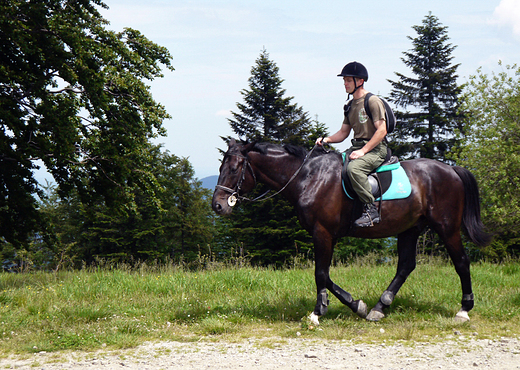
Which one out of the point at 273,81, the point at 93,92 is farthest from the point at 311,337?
the point at 273,81

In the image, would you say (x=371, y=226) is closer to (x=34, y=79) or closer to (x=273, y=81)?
(x=34, y=79)

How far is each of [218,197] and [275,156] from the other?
103cm

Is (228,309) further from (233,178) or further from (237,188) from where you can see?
(233,178)

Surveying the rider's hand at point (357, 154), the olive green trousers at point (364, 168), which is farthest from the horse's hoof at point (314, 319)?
the rider's hand at point (357, 154)

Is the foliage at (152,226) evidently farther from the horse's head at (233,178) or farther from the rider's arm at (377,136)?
the rider's arm at (377,136)

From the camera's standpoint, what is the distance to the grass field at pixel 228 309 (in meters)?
5.82

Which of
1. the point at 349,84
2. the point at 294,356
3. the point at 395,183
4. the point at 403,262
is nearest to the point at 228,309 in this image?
the point at 294,356

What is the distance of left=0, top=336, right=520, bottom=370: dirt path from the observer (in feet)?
15.2

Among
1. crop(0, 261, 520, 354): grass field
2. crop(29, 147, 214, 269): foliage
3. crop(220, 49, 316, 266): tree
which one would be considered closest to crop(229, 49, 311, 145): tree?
crop(220, 49, 316, 266): tree

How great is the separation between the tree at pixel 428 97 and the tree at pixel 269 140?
8.02 meters

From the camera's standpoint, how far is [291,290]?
793 cm

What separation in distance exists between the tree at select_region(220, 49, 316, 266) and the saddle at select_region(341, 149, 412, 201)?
26797 mm

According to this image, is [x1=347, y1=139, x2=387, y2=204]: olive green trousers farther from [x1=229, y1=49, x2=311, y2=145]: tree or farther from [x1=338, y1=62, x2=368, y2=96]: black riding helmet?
[x1=229, y1=49, x2=311, y2=145]: tree

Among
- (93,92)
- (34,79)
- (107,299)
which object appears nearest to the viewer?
(107,299)
